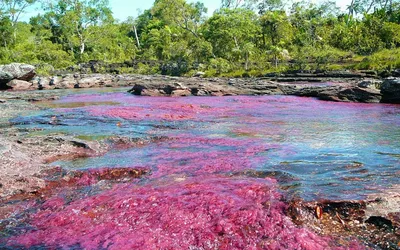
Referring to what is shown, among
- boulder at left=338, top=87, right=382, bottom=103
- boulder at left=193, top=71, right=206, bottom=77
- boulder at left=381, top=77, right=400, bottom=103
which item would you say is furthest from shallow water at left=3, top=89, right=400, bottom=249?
boulder at left=193, top=71, right=206, bottom=77

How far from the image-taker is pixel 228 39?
165 ft

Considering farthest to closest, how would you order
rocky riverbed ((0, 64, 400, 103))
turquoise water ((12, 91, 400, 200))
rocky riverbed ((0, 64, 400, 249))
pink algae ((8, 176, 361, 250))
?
rocky riverbed ((0, 64, 400, 103)), turquoise water ((12, 91, 400, 200)), rocky riverbed ((0, 64, 400, 249)), pink algae ((8, 176, 361, 250))

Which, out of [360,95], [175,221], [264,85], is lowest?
[175,221]

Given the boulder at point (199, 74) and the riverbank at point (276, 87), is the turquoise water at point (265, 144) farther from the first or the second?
the boulder at point (199, 74)

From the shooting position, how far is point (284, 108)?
61.0 feet

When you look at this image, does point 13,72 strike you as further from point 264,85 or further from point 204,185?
point 204,185

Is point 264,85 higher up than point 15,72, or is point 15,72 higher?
point 15,72

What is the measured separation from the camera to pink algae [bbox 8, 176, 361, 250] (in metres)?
4.09

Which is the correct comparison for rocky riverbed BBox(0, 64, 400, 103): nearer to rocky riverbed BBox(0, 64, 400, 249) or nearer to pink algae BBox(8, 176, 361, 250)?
rocky riverbed BBox(0, 64, 400, 249)

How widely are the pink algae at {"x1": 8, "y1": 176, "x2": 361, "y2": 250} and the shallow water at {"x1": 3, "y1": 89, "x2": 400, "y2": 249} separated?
0.07ft

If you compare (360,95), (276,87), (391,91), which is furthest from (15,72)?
(391,91)

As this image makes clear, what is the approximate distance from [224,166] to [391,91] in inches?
653

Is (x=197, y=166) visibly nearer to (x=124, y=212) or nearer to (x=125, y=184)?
(x=125, y=184)

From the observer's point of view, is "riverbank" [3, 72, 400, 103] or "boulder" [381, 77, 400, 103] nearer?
"boulder" [381, 77, 400, 103]
